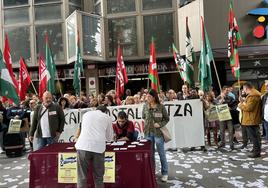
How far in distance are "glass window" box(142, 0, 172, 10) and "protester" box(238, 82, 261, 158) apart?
12962 millimetres

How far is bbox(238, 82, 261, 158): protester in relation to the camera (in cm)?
1048

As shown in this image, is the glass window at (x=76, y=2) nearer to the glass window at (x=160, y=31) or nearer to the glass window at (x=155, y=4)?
the glass window at (x=155, y=4)

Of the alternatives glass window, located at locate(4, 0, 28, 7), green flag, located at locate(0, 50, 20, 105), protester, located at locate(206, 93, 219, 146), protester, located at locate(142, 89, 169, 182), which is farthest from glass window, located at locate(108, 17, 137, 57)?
protester, located at locate(142, 89, 169, 182)

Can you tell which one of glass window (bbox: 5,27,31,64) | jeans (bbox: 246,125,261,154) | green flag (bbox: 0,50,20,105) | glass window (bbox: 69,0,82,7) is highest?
glass window (bbox: 69,0,82,7)

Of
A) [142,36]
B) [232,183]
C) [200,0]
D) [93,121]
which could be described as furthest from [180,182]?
[142,36]

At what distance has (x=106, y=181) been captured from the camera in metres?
7.00

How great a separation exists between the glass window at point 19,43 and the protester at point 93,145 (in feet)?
60.5

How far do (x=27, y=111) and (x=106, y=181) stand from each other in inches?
291

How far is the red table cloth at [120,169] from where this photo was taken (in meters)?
6.84

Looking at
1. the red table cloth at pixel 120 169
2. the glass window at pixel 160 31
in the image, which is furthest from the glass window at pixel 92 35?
the red table cloth at pixel 120 169

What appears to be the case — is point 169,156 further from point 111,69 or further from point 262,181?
point 111,69

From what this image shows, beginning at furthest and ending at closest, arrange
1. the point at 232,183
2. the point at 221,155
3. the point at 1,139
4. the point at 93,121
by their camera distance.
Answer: the point at 1,139, the point at 221,155, the point at 232,183, the point at 93,121

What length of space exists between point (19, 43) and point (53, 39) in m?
2.11

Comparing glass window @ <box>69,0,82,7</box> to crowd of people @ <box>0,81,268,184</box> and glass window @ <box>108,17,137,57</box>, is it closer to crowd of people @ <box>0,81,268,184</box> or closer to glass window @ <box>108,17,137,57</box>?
glass window @ <box>108,17,137,57</box>
